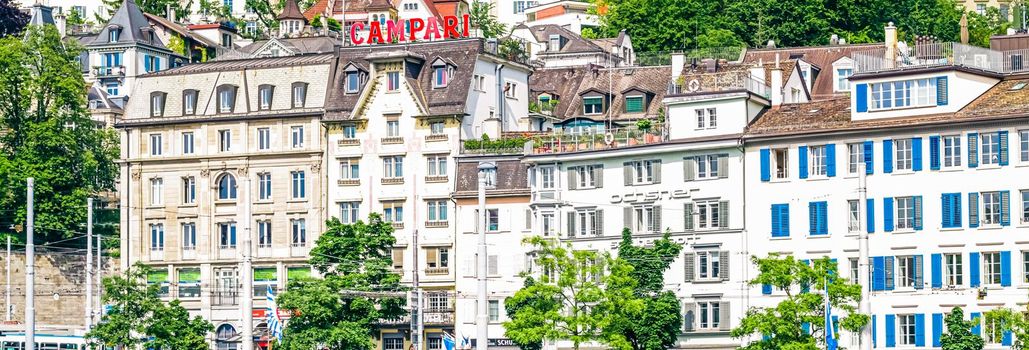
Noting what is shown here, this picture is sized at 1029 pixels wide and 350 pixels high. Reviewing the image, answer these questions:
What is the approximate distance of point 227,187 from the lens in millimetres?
123250

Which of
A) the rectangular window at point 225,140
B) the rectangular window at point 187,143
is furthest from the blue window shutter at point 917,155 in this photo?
the rectangular window at point 187,143

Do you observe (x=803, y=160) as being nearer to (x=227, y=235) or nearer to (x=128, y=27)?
(x=227, y=235)

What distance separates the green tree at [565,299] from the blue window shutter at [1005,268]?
15.6 meters

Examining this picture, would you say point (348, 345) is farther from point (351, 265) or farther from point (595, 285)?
point (595, 285)

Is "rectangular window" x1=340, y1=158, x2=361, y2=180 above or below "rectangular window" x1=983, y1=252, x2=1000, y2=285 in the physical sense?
above

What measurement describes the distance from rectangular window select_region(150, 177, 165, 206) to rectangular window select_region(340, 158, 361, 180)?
11.6 meters

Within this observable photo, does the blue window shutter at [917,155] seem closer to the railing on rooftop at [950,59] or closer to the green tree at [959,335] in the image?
the railing on rooftop at [950,59]

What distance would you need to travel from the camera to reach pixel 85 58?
6614 inches

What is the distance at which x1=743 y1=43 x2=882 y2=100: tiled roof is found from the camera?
4803 inches

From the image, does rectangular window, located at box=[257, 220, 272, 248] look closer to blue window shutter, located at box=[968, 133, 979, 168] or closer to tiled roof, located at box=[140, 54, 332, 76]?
tiled roof, located at box=[140, 54, 332, 76]

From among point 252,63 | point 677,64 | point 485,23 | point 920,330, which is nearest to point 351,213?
point 252,63

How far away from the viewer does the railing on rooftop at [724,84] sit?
104 meters

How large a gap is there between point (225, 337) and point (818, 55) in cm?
3749

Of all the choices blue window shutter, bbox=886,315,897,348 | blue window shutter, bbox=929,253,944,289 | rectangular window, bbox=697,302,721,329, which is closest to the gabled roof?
rectangular window, bbox=697,302,721,329
